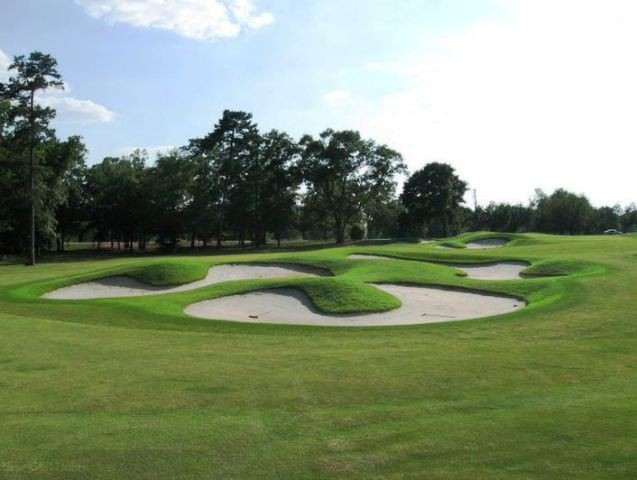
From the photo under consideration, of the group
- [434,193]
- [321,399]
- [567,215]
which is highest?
[434,193]

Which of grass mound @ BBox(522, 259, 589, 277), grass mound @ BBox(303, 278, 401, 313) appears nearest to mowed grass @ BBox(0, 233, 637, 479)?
grass mound @ BBox(303, 278, 401, 313)

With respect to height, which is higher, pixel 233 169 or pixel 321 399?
pixel 233 169

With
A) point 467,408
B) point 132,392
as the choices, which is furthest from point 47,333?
point 467,408

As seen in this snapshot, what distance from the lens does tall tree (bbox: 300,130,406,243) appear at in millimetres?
80875

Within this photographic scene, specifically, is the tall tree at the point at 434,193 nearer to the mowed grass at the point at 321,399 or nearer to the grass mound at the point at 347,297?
the grass mound at the point at 347,297

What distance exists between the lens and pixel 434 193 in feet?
297

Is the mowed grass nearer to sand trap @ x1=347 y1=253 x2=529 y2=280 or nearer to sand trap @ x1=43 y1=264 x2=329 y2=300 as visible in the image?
sand trap @ x1=43 y1=264 x2=329 y2=300

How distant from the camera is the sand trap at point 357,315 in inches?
695

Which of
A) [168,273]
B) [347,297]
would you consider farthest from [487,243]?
[347,297]

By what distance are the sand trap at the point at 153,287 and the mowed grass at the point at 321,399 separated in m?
7.85

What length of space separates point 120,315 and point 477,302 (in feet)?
39.5

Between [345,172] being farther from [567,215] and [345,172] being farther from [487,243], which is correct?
[567,215]

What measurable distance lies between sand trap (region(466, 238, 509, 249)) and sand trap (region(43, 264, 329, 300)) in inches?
1478

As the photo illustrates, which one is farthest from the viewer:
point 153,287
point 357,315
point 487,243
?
point 487,243
